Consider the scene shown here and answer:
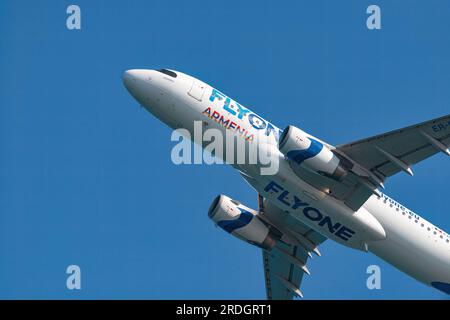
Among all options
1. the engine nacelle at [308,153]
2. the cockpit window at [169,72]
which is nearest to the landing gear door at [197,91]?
the cockpit window at [169,72]

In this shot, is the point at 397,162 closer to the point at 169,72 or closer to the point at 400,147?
the point at 400,147

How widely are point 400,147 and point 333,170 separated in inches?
149

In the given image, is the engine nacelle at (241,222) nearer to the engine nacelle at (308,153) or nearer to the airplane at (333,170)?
the airplane at (333,170)

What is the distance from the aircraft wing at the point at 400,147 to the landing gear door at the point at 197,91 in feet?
26.9

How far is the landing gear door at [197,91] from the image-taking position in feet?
147

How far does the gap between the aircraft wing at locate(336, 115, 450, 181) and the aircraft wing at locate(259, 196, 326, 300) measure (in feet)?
28.4

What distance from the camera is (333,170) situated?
43.0m

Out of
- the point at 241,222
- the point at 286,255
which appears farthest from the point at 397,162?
the point at 286,255

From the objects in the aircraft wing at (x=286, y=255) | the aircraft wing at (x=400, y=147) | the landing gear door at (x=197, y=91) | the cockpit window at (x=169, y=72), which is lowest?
the aircraft wing at (x=286, y=255)

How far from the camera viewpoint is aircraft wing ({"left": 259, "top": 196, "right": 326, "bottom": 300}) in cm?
5119

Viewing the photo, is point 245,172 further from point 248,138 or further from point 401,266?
point 401,266

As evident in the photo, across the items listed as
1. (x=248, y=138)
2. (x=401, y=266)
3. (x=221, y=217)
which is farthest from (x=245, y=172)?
(x=401, y=266)

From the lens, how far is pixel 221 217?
4866cm

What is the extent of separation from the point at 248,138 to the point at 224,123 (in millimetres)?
1588
